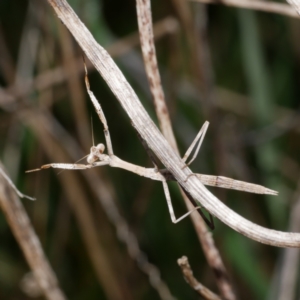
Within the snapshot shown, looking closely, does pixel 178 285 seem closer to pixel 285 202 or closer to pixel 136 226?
pixel 136 226

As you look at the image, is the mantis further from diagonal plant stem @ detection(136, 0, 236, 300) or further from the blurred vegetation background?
the blurred vegetation background

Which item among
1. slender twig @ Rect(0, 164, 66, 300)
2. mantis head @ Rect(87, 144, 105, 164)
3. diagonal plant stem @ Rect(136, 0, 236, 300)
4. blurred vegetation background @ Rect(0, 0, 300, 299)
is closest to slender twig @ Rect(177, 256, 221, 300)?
diagonal plant stem @ Rect(136, 0, 236, 300)

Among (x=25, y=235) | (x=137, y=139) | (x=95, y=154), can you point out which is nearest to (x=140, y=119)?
(x=95, y=154)

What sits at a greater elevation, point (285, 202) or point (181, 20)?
point (181, 20)

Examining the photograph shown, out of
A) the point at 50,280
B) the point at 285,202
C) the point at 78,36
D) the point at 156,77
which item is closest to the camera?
the point at 78,36

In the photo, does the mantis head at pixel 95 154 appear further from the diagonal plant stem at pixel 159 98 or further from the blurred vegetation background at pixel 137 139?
the blurred vegetation background at pixel 137 139

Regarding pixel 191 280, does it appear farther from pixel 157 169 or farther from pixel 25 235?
pixel 25 235

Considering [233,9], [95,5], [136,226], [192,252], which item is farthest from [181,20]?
[192,252]
